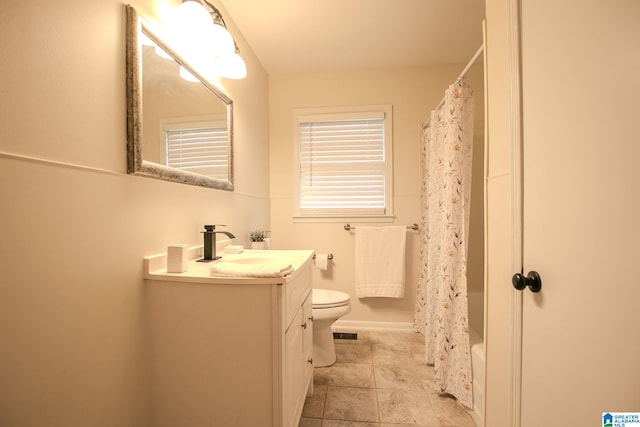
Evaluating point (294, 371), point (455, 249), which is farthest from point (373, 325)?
point (294, 371)

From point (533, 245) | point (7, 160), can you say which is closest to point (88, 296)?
point (7, 160)

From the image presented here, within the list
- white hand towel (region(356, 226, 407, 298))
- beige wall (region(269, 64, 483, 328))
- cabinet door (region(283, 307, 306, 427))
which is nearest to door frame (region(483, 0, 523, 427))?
cabinet door (region(283, 307, 306, 427))

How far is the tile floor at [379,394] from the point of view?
1.29 meters

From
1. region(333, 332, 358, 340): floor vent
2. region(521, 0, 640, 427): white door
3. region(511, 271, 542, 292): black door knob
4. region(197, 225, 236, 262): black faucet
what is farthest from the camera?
region(333, 332, 358, 340): floor vent

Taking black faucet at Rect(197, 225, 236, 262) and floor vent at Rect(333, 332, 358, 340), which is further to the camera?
floor vent at Rect(333, 332, 358, 340)

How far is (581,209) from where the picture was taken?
0.61 m

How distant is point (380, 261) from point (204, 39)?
1931mm

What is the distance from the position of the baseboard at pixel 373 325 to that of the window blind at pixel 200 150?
5.42ft

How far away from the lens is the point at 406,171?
2.29 metres

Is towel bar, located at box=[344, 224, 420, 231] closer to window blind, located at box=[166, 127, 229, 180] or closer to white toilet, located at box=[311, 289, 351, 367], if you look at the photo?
white toilet, located at box=[311, 289, 351, 367]

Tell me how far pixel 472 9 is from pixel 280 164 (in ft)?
5.83

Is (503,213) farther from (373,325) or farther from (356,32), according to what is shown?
(373,325)

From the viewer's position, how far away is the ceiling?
1.59 meters

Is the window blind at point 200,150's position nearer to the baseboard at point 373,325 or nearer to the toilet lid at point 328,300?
the toilet lid at point 328,300
